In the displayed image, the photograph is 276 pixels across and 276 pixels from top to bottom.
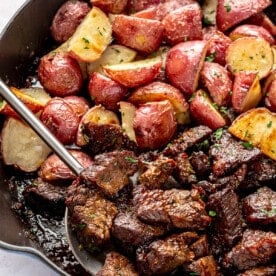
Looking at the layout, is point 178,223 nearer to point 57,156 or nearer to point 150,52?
point 57,156

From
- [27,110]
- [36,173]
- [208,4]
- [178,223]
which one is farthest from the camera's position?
[208,4]

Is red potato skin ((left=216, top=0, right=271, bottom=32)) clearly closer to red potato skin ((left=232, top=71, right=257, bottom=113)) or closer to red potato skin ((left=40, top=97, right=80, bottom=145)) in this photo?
red potato skin ((left=232, top=71, right=257, bottom=113))

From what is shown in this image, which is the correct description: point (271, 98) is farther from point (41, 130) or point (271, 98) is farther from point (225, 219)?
point (41, 130)

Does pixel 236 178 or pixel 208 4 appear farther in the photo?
pixel 208 4

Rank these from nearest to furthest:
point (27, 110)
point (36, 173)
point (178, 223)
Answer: point (178, 223) < point (27, 110) < point (36, 173)

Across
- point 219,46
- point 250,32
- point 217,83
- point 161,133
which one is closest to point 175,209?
point 161,133

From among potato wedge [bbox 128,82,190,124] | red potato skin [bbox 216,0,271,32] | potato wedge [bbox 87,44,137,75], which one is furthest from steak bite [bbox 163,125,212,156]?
red potato skin [bbox 216,0,271,32]

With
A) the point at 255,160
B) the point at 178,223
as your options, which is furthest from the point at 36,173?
the point at 255,160
